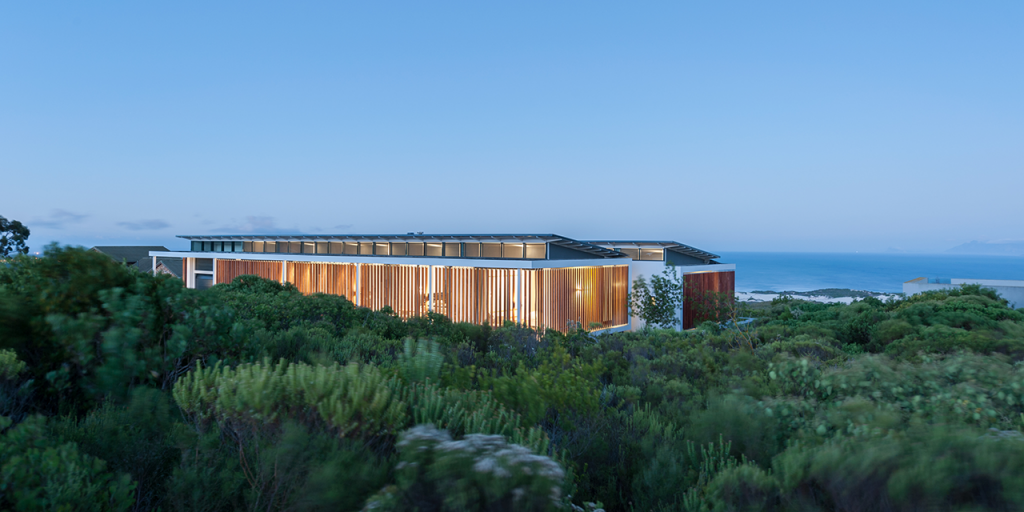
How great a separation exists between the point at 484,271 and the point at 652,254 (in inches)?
264

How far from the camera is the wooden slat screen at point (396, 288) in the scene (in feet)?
47.8

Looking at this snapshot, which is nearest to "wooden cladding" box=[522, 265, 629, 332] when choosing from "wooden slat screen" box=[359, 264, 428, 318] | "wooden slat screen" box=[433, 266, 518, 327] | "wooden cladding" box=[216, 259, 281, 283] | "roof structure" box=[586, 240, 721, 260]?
"wooden slat screen" box=[433, 266, 518, 327]

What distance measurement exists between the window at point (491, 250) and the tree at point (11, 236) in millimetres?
33950

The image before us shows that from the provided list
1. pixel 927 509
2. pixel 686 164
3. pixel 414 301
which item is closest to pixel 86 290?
pixel 927 509

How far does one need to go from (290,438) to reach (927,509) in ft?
8.81

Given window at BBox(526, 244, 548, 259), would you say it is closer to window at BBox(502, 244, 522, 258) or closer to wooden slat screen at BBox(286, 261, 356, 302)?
window at BBox(502, 244, 522, 258)

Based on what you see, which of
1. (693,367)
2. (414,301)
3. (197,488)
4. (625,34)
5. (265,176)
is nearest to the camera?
(197,488)

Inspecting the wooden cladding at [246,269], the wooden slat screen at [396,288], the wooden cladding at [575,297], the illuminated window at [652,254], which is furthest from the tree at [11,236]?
the illuminated window at [652,254]

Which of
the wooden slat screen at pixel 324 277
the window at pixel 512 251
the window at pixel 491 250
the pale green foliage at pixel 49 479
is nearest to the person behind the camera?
the pale green foliage at pixel 49 479

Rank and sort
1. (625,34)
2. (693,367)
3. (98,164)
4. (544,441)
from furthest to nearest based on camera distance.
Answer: (98,164) < (625,34) < (693,367) < (544,441)

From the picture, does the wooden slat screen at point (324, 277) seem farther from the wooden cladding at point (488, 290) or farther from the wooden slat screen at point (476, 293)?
the wooden slat screen at point (476, 293)

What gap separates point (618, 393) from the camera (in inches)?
178

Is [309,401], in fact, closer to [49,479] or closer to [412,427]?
[412,427]

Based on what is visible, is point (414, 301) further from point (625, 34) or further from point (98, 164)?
point (98, 164)
